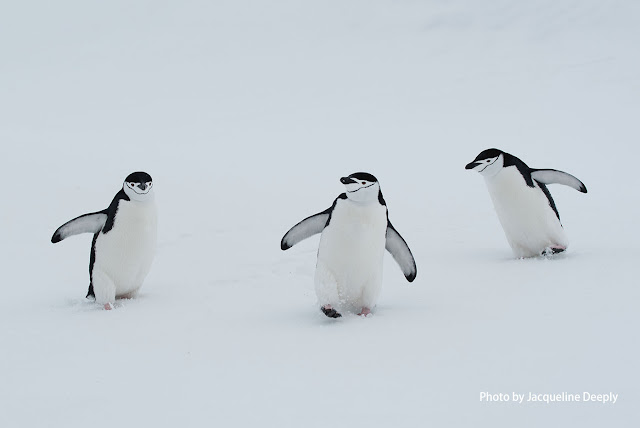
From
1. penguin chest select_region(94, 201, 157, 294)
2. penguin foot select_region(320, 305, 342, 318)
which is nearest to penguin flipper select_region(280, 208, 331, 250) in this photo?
penguin foot select_region(320, 305, 342, 318)

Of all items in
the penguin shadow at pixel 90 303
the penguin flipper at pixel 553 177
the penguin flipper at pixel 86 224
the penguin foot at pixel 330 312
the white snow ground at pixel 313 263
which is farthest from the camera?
the penguin flipper at pixel 553 177

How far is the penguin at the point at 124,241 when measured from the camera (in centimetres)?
454

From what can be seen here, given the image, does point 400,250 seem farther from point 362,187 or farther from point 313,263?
point 313,263

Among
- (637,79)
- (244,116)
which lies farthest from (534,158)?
(244,116)

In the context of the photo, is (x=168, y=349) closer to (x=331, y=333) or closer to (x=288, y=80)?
(x=331, y=333)

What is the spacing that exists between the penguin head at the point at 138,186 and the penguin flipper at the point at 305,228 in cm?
103

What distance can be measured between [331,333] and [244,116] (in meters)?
16.1

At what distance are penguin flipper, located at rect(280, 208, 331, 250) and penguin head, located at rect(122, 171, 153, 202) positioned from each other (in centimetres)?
103

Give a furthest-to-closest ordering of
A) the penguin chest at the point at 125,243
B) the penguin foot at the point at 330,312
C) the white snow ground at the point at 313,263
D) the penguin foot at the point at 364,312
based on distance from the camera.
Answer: the penguin chest at the point at 125,243
the penguin foot at the point at 364,312
the penguin foot at the point at 330,312
the white snow ground at the point at 313,263

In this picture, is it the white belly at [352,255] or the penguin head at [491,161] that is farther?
the penguin head at [491,161]

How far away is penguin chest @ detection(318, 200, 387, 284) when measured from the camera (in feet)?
12.6

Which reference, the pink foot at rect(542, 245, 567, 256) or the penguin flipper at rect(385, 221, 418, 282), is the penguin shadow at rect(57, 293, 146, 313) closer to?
the penguin flipper at rect(385, 221, 418, 282)

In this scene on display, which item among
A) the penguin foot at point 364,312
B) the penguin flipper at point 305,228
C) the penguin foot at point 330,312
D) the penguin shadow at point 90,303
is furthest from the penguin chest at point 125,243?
the penguin foot at point 364,312

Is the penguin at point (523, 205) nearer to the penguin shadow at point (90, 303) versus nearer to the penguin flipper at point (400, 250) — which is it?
the penguin flipper at point (400, 250)
